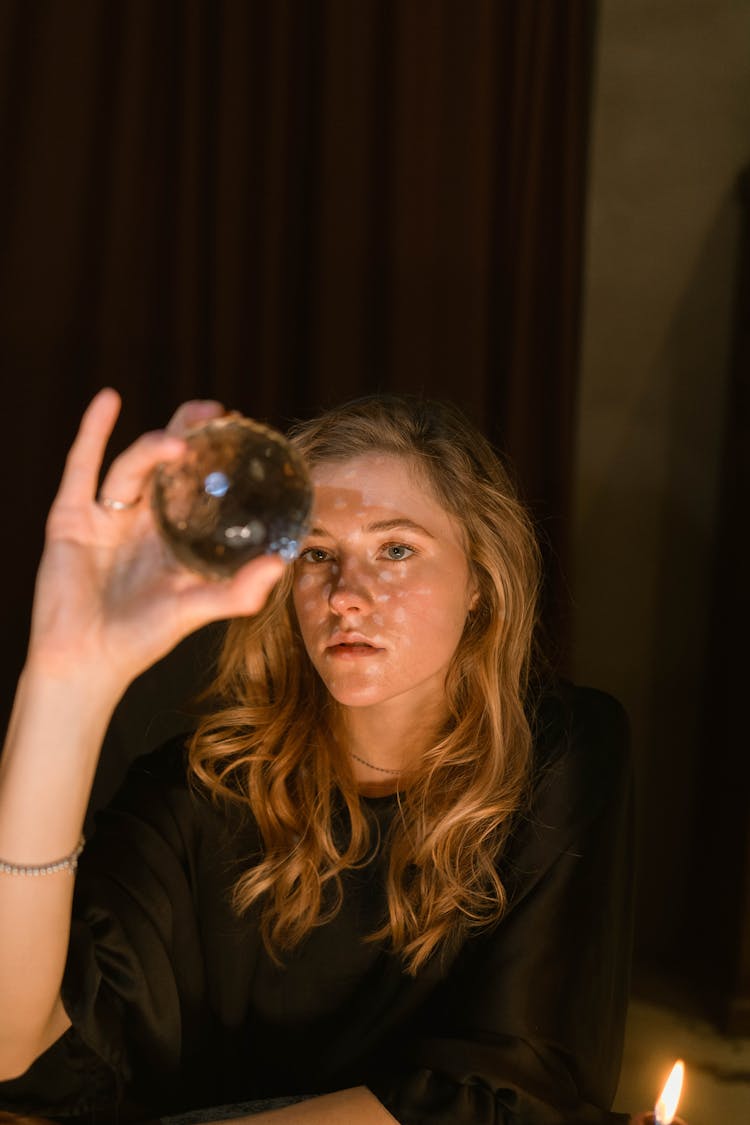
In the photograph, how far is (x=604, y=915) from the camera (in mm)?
1265

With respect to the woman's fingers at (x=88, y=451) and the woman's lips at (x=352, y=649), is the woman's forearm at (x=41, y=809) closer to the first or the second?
the woman's fingers at (x=88, y=451)

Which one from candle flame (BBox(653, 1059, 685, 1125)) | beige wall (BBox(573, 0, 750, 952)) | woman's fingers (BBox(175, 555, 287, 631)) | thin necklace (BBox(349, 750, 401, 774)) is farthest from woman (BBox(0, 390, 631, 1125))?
beige wall (BBox(573, 0, 750, 952))

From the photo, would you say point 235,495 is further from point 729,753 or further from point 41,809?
point 729,753

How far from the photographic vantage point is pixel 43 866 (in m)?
0.98

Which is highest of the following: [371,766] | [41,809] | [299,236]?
[299,236]

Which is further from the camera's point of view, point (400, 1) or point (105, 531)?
point (400, 1)

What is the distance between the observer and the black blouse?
1119 millimetres

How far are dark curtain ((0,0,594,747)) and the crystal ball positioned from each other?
110cm

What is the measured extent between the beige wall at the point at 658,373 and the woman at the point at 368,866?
0.91 metres

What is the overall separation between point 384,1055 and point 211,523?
76 cm

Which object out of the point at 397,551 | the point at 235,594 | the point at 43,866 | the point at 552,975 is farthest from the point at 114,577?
the point at 552,975

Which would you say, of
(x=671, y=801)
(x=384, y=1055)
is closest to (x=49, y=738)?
(x=384, y=1055)

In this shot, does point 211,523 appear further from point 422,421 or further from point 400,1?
point 400,1

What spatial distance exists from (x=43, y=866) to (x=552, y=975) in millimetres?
596
